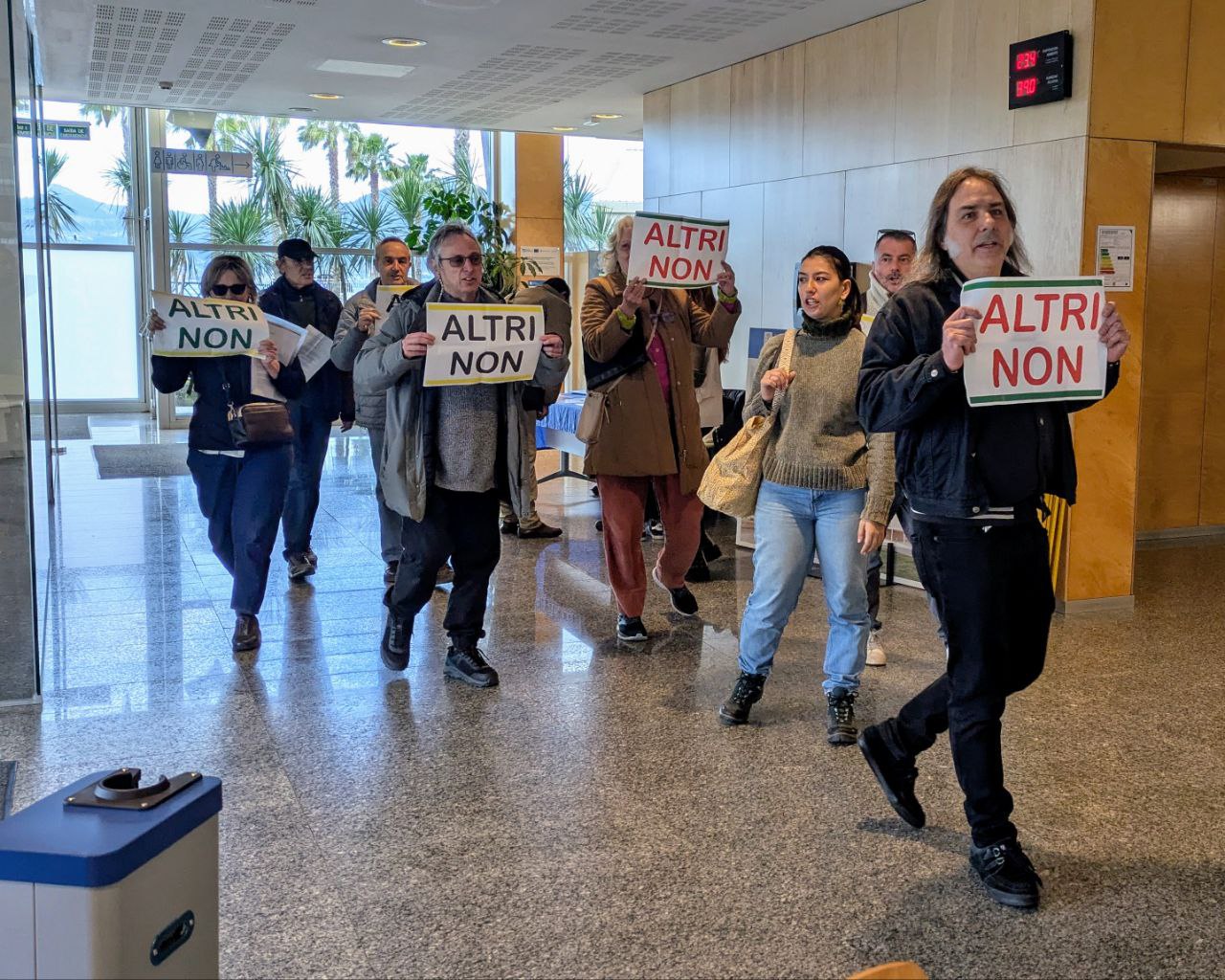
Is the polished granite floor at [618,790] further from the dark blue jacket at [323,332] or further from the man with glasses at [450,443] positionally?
the dark blue jacket at [323,332]

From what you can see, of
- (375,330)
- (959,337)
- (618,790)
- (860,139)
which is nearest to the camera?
(959,337)

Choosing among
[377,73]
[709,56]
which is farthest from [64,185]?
[709,56]

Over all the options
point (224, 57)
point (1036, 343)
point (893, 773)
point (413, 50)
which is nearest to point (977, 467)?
point (1036, 343)

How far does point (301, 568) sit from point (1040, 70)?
4.53 meters

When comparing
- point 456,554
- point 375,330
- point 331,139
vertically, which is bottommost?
point 456,554

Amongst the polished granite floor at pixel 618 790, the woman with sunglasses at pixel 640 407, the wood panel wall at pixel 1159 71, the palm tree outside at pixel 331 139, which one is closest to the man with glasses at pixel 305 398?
the polished granite floor at pixel 618 790

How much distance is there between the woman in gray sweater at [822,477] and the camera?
420 centimetres

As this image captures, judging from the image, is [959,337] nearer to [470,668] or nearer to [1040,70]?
[470,668]

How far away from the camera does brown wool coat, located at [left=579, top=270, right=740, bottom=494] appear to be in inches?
213

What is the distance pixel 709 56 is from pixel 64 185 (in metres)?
10.9

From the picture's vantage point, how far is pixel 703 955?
2.90 metres

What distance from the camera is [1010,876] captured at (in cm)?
315

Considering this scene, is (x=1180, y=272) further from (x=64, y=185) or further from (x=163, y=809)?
(x=64, y=185)

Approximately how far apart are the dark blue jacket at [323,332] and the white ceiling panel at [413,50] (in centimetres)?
192
